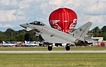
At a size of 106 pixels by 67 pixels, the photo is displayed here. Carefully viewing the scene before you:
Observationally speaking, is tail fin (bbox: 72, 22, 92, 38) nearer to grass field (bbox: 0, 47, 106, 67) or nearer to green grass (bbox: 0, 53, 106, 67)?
grass field (bbox: 0, 47, 106, 67)

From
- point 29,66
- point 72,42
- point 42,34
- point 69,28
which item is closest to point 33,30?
point 42,34

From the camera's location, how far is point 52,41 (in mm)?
86188

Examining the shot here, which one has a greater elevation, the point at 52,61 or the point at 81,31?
the point at 81,31

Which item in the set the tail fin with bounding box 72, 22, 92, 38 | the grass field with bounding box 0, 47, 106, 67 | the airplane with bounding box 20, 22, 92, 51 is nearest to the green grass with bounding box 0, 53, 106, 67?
the grass field with bounding box 0, 47, 106, 67

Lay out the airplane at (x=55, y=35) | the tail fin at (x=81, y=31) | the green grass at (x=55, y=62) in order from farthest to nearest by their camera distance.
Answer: the tail fin at (x=81, y=31), the airplane at (x=55, y=35), the green grass at (x=55, y=62)

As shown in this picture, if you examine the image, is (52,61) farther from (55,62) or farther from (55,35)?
(55,35)

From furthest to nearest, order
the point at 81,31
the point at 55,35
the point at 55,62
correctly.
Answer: the point at 81,31
the point at 55,35
the point at 55,62

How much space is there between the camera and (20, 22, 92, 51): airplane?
8531cm

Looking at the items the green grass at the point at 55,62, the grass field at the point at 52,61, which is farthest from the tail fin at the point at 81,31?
the green grass at the point at 55,62

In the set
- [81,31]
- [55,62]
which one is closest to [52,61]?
[55,62]

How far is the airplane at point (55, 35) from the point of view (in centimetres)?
8531

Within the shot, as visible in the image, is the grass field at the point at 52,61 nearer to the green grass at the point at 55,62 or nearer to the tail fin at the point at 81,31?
the green grass at the point at 55,62

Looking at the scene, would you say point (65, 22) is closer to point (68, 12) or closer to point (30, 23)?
point (68, 12)

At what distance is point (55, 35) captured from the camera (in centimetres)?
8969
